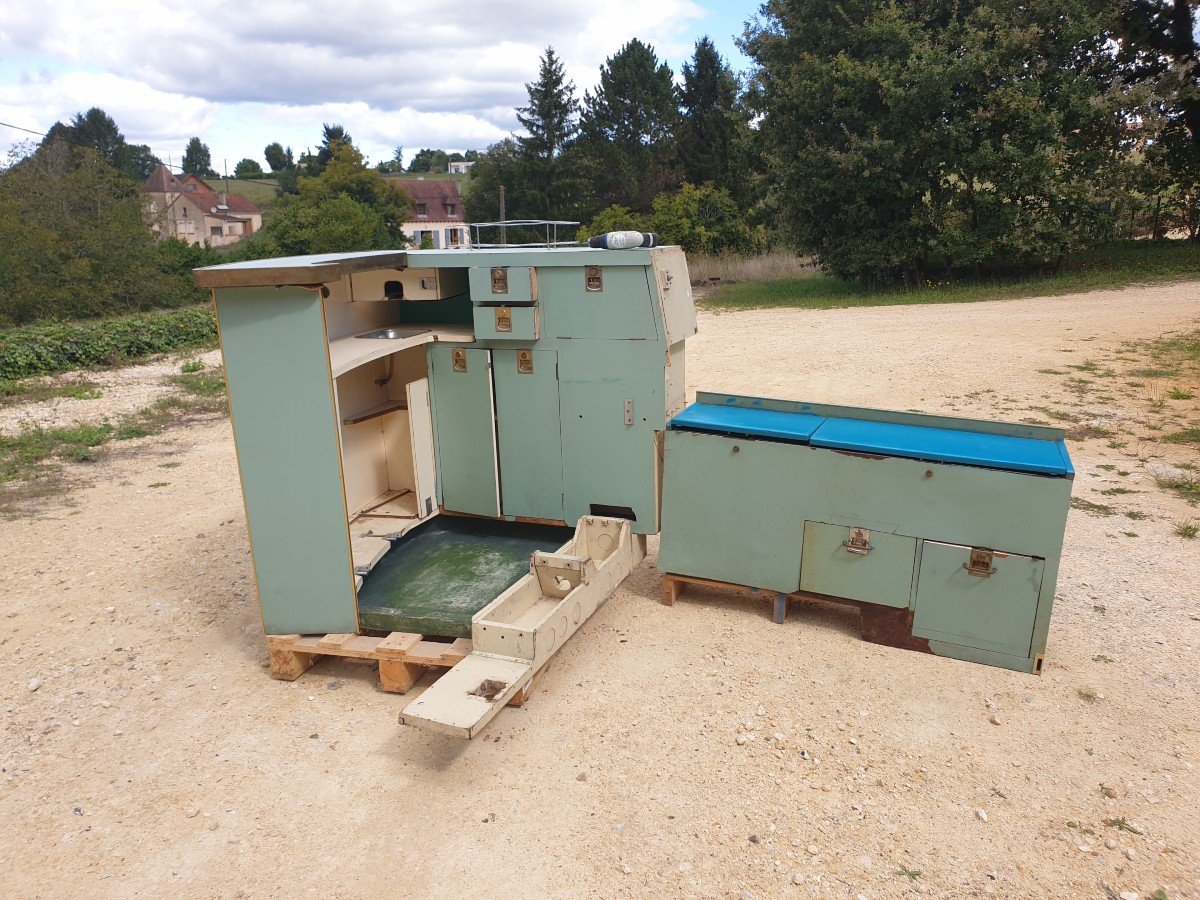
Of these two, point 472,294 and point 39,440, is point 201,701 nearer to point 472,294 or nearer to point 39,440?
point 472,294

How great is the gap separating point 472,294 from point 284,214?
129 feet

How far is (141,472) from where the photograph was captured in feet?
30.1

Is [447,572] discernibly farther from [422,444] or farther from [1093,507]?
[1093,507]

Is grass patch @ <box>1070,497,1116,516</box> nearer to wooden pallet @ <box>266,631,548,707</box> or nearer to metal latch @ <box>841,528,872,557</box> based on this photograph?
metal latch @ <box>841,528,872,557</box>

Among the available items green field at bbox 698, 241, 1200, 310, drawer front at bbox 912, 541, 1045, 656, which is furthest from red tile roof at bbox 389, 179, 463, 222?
drawer front at bbox 912, 541, 1045, 656

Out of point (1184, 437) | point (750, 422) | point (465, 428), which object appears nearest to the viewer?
point (750, 422)

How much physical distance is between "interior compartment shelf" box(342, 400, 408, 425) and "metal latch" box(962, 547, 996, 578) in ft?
13.1

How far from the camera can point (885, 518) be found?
190 inches

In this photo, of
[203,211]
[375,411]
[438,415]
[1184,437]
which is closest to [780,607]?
[438,415]

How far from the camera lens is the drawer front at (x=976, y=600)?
4555mm

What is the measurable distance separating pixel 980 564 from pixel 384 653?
127 inches

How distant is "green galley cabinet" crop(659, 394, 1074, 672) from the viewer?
179 inches

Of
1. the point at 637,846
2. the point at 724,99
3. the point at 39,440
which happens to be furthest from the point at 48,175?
the point at 637,846

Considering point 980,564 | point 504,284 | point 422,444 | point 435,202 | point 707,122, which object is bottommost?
point 980,564
